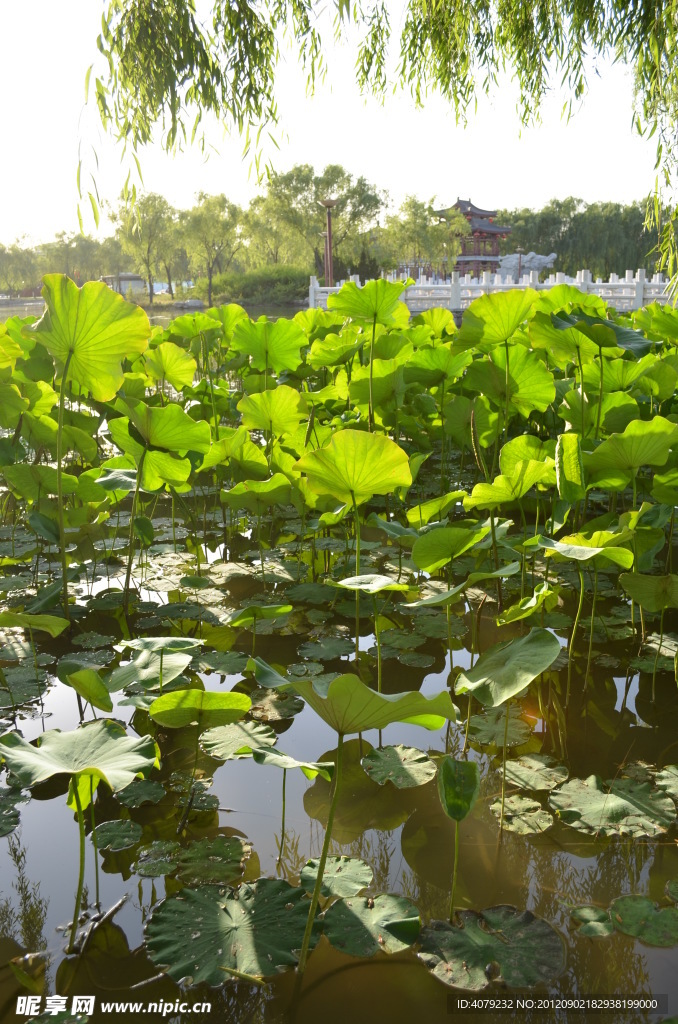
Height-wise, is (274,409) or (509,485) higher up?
(274,409)

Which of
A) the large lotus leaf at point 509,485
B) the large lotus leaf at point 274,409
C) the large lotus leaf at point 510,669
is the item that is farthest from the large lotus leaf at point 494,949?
the large lotus leaf at point 274,409

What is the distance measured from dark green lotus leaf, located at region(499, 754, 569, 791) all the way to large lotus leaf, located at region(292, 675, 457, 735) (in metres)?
0.40

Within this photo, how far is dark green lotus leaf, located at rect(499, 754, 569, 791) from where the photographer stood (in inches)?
41.7

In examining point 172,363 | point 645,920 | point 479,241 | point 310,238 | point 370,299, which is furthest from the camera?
point 479,241

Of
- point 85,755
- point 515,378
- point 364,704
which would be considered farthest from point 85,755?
point 515,378

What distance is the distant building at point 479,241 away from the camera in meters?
31.2

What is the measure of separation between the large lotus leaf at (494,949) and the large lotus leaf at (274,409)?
4.56ft

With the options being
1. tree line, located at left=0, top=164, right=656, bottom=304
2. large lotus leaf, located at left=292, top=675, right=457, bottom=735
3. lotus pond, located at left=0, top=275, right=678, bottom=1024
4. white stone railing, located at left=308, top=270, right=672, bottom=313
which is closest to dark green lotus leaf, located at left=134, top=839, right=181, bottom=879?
lotus pond, located at left=0, top=275, right=678, bottom=1024

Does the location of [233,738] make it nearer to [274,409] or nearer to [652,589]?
[652,589]

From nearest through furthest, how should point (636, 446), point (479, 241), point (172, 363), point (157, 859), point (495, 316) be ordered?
1. point (157, 859)
2. point (636, 446)
3. point (495, 316)
4. point (172, 363)
5. point (479, 241)

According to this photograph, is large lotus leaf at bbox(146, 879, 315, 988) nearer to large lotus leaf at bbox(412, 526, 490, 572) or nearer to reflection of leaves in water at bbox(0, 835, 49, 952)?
reflection of leaves in water at bbox(0, 835, 49, 952)

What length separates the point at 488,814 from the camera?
3.30ft

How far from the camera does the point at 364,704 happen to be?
0.68m

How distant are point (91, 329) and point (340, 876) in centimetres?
105
